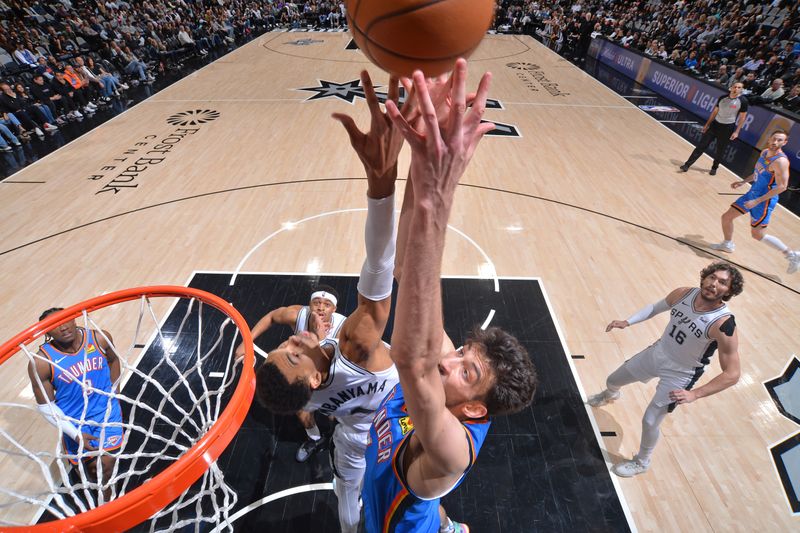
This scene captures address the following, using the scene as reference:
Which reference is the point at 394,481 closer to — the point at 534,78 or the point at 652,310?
the point at 652,310

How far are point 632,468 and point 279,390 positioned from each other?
288cm

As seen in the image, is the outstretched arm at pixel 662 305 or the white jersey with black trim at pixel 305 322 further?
the white jersey with black trim at pixel 305 322

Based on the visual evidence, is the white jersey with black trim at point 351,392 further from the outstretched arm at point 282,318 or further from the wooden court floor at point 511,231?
the wooden court floor at point 511,231

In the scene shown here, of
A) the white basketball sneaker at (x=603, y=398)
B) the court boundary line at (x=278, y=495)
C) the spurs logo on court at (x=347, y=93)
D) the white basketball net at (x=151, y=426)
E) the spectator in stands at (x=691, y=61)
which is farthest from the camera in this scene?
the spectator in stands at (x=691, y=61)

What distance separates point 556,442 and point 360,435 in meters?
1.89

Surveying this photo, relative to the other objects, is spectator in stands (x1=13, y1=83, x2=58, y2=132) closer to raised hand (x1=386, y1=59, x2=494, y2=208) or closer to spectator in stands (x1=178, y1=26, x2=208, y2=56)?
spectator in stands (x1=178, y1=26, x2=208, y2=56)

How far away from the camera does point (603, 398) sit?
3.84m

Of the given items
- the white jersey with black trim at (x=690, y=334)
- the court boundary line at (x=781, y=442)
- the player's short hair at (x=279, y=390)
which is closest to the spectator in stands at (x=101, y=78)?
the player's short hair at (x=279, y=390)

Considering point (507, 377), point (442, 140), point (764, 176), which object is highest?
point (442, 140)

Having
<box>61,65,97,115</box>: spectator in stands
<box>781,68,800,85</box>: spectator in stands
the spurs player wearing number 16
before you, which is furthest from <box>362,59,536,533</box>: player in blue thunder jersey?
<box>781,68,800,85</box>: spectator in stands

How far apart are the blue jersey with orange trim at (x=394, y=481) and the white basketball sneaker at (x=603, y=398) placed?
238 centimetres

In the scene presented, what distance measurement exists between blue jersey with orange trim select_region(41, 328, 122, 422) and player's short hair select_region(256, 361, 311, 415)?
4.44 ft

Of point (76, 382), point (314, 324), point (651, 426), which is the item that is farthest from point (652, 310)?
point (76, 382)

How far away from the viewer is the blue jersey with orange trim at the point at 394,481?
181 centimetres
